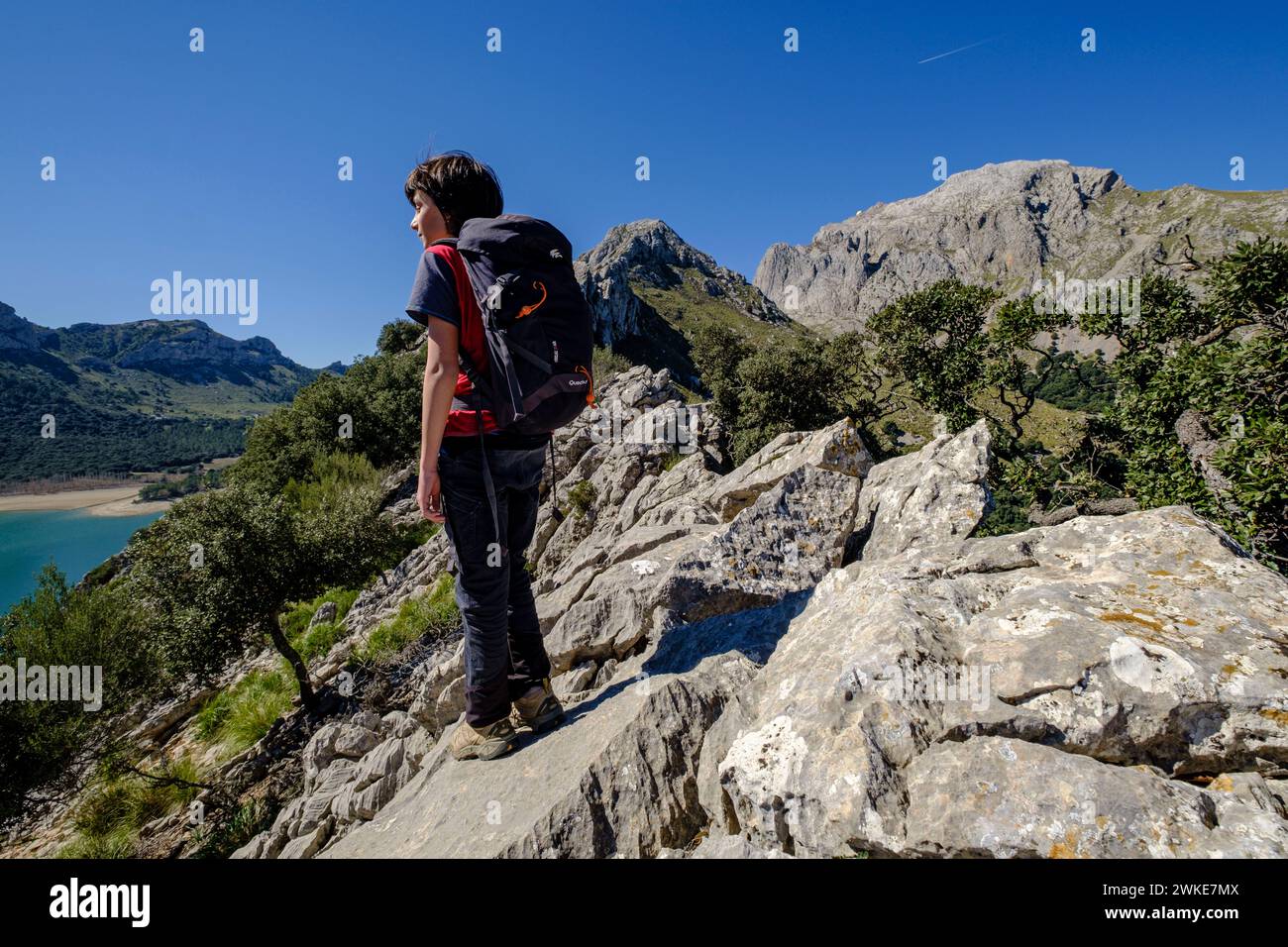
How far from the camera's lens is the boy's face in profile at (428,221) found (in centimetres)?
363

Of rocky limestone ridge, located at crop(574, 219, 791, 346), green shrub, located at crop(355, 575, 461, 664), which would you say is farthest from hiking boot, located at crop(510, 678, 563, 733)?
rocky limestone ridge, located at crop(574, 219, 791, 346)

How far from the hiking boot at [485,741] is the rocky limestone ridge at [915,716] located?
0.10m

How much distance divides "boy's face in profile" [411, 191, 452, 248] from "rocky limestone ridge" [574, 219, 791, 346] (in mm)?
94588

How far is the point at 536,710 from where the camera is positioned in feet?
14.4

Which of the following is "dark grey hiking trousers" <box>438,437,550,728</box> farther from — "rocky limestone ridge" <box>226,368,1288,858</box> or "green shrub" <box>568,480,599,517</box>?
"green shrub" <box>568,480,599,517</box>

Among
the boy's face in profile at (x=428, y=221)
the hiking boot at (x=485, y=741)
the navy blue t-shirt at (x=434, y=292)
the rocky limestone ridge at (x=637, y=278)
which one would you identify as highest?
the rocky limestone ridge at (x=637, y=278)

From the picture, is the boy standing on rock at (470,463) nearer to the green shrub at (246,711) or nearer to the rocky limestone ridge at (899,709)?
the rocky limestone ridge at (899,709)

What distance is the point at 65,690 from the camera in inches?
547

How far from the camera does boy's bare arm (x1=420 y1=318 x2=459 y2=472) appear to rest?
321 centimetres

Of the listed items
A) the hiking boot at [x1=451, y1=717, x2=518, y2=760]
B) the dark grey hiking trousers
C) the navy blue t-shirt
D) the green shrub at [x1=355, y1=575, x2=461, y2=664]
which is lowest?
the green shrub at [x1=355, y1=575, x2=461, y2=664]

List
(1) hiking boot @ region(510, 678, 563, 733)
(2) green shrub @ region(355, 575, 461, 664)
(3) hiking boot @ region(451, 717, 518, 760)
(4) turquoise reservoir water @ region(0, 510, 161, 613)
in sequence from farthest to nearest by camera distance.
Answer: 1. (4) turquoise reservoir water @ region(0, 510, 161, 613)
2. (2) green shrub @ region(355, 575, 461, 664)
3. (1) hiking boot @ region(510, 678, 563, 733)
4. (3) hiking boot @ region(451, 717, 518, 760)

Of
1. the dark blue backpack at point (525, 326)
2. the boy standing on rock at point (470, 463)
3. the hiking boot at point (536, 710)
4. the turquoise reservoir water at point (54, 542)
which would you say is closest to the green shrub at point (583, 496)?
the hiking boot at point (536, 710)

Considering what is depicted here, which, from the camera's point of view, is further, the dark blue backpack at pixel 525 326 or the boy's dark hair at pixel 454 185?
the boy's dark hair at pixel 454 185
